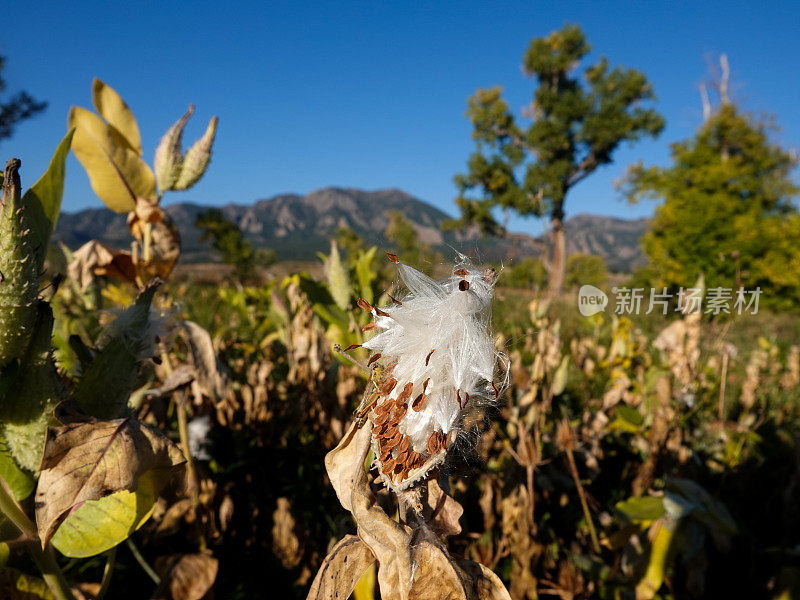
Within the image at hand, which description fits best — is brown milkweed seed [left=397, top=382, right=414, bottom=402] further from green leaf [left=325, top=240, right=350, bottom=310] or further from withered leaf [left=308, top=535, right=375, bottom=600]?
green leaf [left=325, top=240, right=350, bottom=310]

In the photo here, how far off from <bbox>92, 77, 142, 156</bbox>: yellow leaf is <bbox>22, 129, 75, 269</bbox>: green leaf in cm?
42

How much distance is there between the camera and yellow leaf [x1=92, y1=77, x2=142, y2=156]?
3.05 feet

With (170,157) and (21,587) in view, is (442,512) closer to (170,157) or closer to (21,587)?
(21,587)

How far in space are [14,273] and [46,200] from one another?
5.1 inches

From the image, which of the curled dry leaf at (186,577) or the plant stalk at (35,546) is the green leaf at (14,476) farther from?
the curled dry leaf at (186,577)

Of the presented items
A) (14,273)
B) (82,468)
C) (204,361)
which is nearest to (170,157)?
(204,361)

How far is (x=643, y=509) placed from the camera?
46.5 inches

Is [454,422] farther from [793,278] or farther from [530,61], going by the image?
[530,61]

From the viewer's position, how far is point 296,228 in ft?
634

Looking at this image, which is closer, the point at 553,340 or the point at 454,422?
the point at 454,422

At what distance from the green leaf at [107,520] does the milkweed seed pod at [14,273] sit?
22cm

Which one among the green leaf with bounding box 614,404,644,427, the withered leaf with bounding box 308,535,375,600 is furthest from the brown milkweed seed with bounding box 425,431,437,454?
the green leaf with bounding box 614,404,644,427

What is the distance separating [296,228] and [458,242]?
200 metres

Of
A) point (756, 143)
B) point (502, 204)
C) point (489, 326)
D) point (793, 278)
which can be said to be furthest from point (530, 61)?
point (489, 326)
